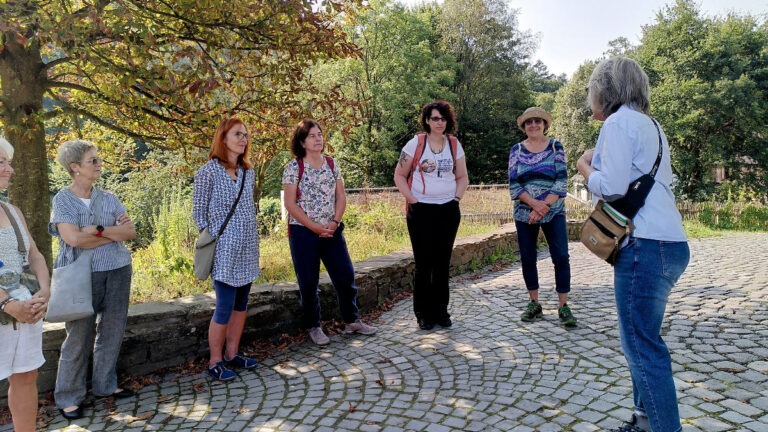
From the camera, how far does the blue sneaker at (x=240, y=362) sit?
13.1ft

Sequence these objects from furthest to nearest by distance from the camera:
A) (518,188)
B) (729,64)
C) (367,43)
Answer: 1. (367,43)
2. (729,64)
3. (518,188)

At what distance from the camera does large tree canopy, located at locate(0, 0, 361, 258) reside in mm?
4027

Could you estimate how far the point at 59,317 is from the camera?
123 inches

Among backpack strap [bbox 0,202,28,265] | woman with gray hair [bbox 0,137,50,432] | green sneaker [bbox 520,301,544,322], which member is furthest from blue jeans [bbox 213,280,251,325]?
green sneaker [bbox 520,301,544,322]

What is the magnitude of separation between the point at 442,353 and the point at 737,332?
2.57 meters

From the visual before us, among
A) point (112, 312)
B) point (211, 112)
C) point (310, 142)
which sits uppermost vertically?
point (211, 112)

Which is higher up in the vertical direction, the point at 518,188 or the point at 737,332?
the point at 518,188

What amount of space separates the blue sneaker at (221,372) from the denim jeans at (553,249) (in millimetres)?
2795

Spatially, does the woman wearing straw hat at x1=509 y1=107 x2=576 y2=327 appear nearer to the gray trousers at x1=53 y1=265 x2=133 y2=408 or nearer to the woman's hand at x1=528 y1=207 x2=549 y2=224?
the woman's hand at x1=528 y1=207 x2=549 y2=224

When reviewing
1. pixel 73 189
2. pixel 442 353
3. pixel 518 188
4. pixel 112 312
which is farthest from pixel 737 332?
pixel 73 189

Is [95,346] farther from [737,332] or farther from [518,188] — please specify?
[737,332]

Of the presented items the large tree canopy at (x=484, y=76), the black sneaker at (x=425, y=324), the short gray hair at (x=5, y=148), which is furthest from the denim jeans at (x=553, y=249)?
the large tree canopy at (x=484, y=76)


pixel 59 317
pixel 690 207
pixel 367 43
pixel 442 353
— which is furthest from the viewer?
pixel 367 43

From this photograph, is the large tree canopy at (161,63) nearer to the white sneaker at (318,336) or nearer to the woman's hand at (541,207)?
the white sneaker at (318,336)
